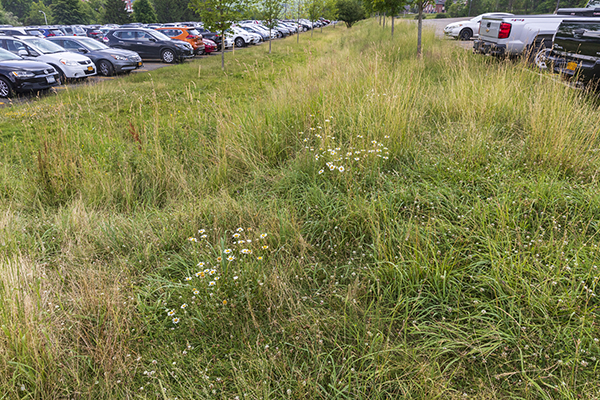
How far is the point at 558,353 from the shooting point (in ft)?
5.98

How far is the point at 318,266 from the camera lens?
8.86 ft

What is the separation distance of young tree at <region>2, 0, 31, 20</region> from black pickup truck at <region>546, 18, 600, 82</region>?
132 metres

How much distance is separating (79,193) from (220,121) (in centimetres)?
199

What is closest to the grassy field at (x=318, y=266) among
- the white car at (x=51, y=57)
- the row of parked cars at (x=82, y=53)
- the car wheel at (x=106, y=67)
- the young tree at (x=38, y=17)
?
the row of parked cars at (x=82, y=53)

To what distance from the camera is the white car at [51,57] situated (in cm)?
1214

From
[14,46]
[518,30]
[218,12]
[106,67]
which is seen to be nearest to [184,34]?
[218,12]

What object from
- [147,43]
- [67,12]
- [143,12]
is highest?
[67,12]

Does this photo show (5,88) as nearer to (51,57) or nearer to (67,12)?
(51,57)

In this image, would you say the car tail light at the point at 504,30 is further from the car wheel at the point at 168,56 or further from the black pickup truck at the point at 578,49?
the car wheel at the point at 168,56

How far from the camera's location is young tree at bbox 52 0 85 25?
224 feet

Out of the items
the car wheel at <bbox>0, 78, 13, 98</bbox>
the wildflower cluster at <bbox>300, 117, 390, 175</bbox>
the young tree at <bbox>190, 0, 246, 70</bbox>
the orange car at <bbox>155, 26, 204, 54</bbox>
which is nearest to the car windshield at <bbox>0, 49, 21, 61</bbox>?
the car wheel at <bbox>0, 78, 13, 98</bbox>

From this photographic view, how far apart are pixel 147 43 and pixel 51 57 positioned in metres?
6.95

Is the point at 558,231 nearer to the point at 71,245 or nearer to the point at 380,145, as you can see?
the point at 380,145

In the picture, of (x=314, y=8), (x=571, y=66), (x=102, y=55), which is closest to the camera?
(x=571, y=66)
